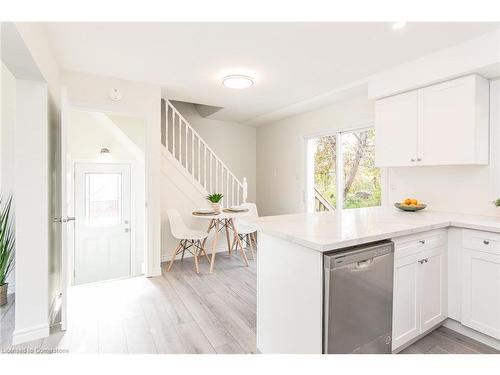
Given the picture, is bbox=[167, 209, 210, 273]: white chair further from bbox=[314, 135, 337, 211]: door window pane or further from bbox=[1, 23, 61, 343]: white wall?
bbox=[314, 135, 337, 211]: door window pane

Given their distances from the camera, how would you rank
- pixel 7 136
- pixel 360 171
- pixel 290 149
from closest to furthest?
pixel 7 136 < pixel 360 171 < pixel 290 149

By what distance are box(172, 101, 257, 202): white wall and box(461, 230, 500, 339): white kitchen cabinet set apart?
414cm

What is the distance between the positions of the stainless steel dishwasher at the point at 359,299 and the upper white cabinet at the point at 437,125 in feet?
4.44

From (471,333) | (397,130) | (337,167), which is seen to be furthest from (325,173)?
(471,333)

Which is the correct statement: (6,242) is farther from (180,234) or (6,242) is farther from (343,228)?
(343,228)

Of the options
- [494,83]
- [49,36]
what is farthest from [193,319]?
[494,83]

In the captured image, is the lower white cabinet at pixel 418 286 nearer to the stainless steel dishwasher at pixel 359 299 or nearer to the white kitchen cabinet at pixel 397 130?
the stainless steel dishwasher at pixel 359 299

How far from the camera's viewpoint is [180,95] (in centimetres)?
373

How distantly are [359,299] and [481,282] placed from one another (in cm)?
115

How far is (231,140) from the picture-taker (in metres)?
5.56

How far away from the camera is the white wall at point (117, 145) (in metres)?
4.12

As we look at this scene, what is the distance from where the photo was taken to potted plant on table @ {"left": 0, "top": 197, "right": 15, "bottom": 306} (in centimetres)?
243

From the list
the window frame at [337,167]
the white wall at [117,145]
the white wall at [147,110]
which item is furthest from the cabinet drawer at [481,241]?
the white wall at [117,145]
